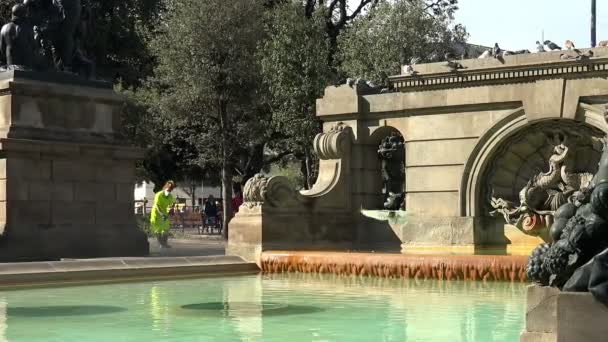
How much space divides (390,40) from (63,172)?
2020cm

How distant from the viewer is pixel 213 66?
34938mm

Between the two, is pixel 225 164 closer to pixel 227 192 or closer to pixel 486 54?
pixel 227 192

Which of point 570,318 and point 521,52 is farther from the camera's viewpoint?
point 521,52

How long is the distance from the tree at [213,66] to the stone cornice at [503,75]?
16749 millimetres

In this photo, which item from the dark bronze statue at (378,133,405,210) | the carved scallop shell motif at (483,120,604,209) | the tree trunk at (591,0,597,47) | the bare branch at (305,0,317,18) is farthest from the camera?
the bare branch at (305,0,317,18)

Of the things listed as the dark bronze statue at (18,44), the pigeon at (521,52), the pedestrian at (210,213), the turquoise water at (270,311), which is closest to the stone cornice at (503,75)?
the pigeon at (521,52)

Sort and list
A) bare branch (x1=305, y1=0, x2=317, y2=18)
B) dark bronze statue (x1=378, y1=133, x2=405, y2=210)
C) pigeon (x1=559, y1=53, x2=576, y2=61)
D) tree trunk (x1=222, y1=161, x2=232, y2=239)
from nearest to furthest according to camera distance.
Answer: pigeon (x1=559, y1=53, x2=576, y2=61), dark bronze statue (x1=378, y1=133, x2=405, y2=210), tree trunk (x1=222, y1=161, x2=232, y2=239), bare branch (x1=305, y1=0, x2=317, y2=18)

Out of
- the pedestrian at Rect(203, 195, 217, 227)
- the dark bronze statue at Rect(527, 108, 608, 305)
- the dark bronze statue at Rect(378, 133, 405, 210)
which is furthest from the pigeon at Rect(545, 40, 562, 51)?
the pedestrian at Rect(203, 195, 217, 227)

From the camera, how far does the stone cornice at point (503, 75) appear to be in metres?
16.2

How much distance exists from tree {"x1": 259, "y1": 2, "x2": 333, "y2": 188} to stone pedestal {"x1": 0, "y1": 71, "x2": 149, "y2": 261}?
51.2ft

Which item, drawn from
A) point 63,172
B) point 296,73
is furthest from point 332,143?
point 296,73

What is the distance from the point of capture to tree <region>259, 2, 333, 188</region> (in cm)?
3491

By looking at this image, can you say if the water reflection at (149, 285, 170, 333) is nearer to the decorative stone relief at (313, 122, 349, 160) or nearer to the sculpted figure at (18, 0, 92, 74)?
the decorative stone relief at (313, 122, 349, 160)

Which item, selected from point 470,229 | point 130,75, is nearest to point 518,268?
point 470,229
